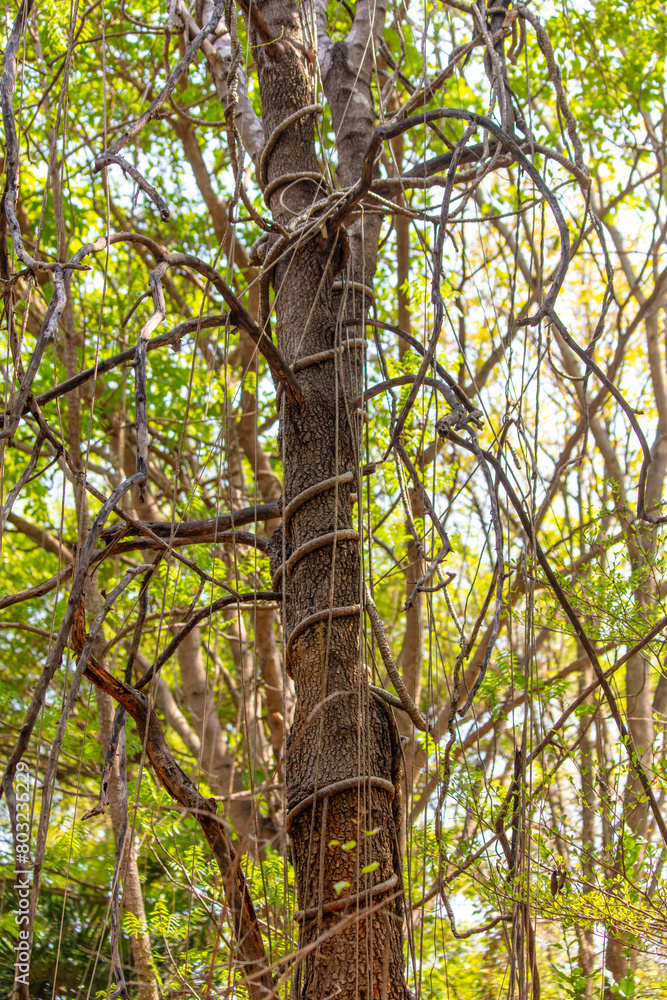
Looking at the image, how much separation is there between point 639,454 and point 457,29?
231 centimetres

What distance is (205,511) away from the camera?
11.7 feet

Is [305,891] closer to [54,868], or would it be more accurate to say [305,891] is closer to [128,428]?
[54,868]

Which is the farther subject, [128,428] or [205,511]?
[128,428]

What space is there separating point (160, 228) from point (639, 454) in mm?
2645

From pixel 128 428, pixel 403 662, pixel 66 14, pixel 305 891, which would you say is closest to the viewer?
pixel 305 891

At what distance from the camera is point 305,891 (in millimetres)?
1031

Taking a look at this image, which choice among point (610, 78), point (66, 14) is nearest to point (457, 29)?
point (610, 78)

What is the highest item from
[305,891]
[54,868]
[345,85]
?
[345,85]

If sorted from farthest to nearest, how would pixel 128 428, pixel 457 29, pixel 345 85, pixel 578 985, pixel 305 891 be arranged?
pixel 457 29, pixel 128 428, pixel 345 85, pixel 578 985, pixel 305 891

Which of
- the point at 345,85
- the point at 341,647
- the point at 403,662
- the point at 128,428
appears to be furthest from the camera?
the point at 128,428

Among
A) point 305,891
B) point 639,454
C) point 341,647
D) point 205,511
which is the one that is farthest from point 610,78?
point 305,891

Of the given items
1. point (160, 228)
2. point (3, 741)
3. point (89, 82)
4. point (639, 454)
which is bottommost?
point (3, 741)

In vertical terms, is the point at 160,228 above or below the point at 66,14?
above

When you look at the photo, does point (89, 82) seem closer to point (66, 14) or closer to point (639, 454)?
point (66, 14)
